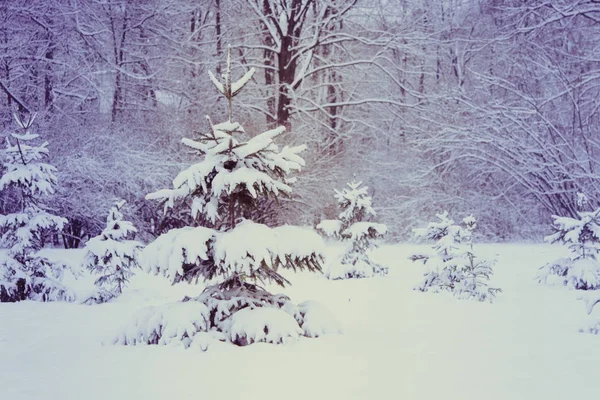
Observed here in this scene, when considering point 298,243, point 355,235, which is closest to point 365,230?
point 355,235

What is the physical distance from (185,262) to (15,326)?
3.24m

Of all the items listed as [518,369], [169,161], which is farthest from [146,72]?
[518,369]

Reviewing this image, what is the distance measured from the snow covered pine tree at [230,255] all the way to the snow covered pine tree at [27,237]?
5.29 meters

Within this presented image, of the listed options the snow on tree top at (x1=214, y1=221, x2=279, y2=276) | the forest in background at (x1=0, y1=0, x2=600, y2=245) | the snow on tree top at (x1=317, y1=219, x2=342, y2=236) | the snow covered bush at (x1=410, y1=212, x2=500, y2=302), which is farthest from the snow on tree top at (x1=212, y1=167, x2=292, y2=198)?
the forest in background at (x1=0, y1=0, x2=600, y2=245)

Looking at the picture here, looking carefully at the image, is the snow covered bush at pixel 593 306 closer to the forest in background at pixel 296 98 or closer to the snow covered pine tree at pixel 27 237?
the forest in background at pixel 296 98

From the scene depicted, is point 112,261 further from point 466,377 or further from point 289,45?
point 289,45

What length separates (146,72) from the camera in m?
23.0

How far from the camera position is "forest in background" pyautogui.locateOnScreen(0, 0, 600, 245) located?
55.5 ft

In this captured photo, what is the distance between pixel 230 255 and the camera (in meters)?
4.84

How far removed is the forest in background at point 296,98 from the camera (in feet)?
55.5

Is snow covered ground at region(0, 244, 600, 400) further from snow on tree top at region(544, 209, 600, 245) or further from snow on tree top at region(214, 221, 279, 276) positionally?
snow on tree top at region(544, 209, 600, 245)

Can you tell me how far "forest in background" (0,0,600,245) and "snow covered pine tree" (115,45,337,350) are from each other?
10157 mm

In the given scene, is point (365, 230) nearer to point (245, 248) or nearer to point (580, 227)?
point (580, 227)

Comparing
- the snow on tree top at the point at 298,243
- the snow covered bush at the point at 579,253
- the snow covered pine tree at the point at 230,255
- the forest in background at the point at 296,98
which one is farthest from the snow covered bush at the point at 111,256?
the snow covered bush at the point at 579,253
